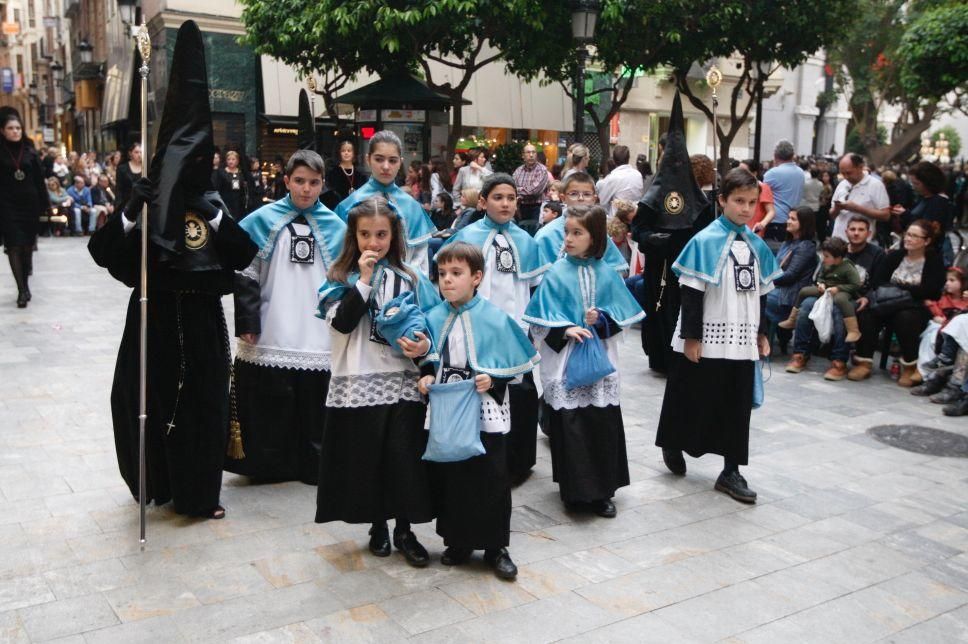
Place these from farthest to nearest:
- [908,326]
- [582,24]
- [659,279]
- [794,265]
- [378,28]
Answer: [378,28] → [582,24] → [794,265] → [908,326] → [659,279]

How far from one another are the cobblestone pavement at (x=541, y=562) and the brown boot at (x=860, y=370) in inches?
89.8

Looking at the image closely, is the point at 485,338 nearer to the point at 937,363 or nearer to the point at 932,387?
the point at 932,387

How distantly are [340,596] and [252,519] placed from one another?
45.3 inches

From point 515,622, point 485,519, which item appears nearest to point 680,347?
point 485,519

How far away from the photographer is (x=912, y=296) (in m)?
9.04

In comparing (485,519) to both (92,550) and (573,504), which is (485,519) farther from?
(92,550)

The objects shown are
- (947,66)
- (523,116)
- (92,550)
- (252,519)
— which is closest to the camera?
(92,550)

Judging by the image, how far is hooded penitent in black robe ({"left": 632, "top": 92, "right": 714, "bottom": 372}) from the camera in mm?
7304

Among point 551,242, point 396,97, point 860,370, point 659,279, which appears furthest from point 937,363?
point 396,97

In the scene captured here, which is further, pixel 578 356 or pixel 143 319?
pixel 578 356

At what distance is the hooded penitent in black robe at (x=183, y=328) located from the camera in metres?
4.82

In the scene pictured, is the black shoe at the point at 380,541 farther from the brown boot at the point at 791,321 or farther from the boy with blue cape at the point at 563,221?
the brown boot at the point at 791,321

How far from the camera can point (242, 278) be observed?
5.61m

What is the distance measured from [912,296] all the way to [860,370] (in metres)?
Answer: 0.85
